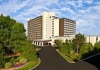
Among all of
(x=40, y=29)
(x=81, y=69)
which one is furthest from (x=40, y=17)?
(x=81, y=69)

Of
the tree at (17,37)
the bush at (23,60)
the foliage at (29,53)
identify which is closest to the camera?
the bush at (23,60)

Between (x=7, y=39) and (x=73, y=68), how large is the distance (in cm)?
3803

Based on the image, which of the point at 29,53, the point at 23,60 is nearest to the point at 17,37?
the point at 29,53

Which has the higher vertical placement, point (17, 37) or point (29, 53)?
point (17, 37)

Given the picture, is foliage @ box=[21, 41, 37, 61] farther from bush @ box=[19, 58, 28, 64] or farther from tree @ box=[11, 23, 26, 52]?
tree @ box=[11, 23, 26, 52]

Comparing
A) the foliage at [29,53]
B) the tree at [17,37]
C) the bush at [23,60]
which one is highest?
the tree at [17,37]

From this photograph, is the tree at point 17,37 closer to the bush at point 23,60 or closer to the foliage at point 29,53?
the foliage at point 29,53

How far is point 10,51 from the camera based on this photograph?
72.8 meters

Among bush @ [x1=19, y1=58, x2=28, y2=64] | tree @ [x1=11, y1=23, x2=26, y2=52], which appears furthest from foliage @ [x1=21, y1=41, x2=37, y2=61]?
tree @ [x1=11, y1=23, x2=26, y2=52]

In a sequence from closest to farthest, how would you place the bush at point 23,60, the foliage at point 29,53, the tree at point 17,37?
the bush at point 23,60, the foliage at point 29,53, the tree at point 17,37

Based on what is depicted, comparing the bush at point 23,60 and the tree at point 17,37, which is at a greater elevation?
the tree at point 17,37

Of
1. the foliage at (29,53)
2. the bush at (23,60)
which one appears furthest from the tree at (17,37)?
the bush at (23,60)

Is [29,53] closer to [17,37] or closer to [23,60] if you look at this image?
[23,60]

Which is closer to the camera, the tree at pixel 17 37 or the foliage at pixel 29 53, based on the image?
the foliage at pixel 29 53
